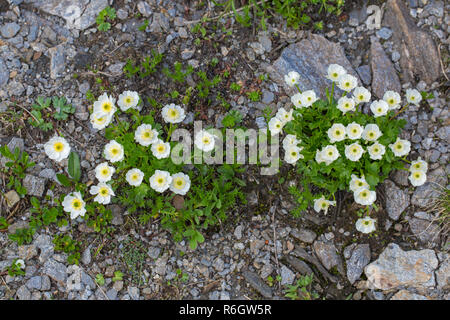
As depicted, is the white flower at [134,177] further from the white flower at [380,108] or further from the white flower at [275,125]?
the white flower at [380,108]

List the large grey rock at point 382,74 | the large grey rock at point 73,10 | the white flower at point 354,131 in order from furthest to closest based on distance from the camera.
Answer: the large grey rock at point 73,10, the large grey rock at point 382,74, the white flower at point 354,131

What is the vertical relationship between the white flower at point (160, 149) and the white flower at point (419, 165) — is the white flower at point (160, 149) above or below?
above

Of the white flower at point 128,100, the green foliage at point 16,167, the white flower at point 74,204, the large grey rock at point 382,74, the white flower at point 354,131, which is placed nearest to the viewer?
the white flower at point 354,131

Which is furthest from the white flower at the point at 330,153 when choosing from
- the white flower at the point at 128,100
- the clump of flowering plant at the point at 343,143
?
the white flower at the point at 128,100

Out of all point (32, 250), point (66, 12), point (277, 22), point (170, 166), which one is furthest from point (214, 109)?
point (32, 250)

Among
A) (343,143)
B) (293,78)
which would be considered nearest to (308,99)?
(293,78)

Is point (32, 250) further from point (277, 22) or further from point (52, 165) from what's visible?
point (277, 22)

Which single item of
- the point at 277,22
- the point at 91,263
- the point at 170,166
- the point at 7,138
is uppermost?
the point at 277,22
